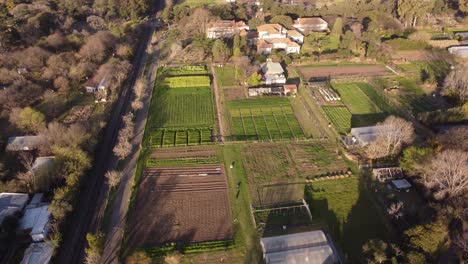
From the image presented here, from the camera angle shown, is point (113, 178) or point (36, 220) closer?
point (36, 220)

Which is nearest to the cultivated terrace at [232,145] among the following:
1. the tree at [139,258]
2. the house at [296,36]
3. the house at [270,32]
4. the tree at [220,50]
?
the tree at [139,258]

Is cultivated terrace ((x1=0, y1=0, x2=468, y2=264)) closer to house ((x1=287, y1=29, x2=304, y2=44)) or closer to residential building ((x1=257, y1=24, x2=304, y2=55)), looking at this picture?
residential building ((x1=257, y1=24, x2=304, y2=55))

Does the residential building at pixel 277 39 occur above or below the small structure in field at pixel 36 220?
above

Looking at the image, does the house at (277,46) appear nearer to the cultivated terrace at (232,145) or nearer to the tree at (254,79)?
the cultivated terrace at (232,145)

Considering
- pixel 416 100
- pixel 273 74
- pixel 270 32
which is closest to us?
pixel 416 100

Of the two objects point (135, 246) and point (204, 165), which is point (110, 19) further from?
point (135, 246)

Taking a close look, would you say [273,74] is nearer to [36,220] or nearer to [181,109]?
[181,109]

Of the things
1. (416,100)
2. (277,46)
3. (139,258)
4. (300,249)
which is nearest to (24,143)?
(139,258)
